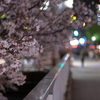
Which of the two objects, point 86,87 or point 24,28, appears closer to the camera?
point 24,28

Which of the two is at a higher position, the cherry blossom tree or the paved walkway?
the cherry blossom tree

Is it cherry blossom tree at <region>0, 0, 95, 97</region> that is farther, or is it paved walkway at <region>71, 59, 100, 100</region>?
paved walkway at <region>71, 59, 100, 100</region>

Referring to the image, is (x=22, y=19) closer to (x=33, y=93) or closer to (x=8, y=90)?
(x=33, y=93)

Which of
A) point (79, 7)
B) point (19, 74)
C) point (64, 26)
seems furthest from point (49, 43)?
point (19, 74)

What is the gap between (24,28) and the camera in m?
7.30

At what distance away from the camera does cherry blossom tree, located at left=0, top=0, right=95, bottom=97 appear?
16.3ft

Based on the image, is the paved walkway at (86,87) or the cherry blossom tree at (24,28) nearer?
the cherry blossom tree at (24,28)

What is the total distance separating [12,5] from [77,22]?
2.67 m

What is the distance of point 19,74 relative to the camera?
642cm

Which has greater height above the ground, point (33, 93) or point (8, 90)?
point (33, 93)

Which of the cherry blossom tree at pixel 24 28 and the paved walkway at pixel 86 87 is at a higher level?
the cherry blossom tree at pixel 24 28

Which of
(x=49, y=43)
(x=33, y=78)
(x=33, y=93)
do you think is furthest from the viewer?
(x=33, y=78)

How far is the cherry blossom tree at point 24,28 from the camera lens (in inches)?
195

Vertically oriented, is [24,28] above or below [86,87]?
above
